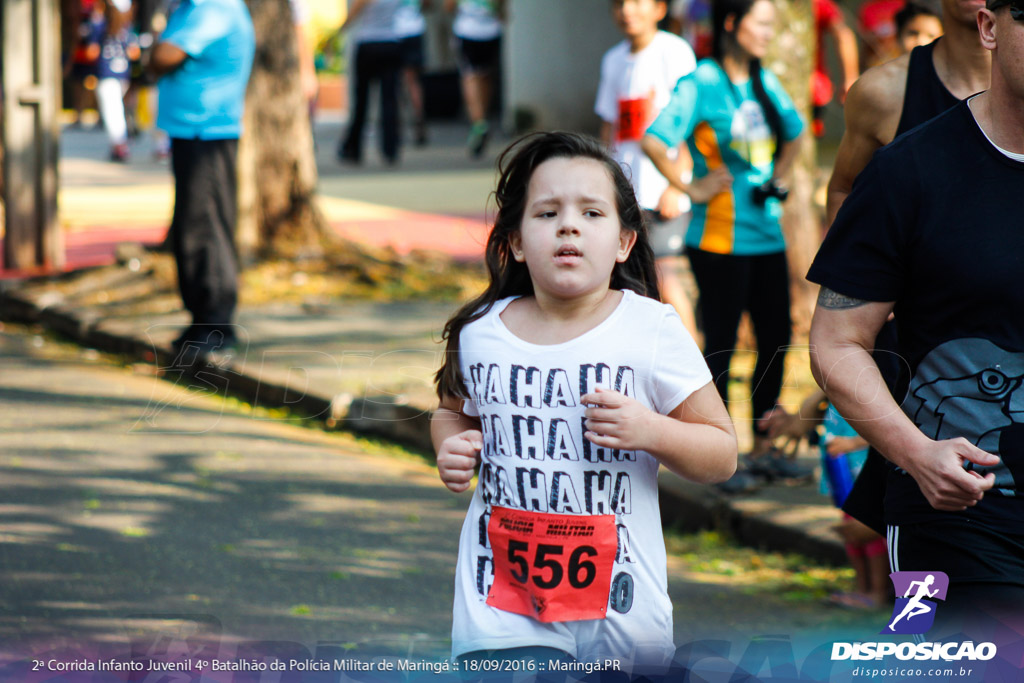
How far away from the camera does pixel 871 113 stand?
3.65m

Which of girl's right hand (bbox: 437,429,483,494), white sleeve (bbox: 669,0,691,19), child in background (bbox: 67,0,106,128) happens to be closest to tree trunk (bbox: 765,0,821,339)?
girl's right hand (bbox: 437,429,483,494)

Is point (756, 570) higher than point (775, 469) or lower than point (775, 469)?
lower

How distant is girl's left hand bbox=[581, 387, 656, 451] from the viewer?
2646 mm

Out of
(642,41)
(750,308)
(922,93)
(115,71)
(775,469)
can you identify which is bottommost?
(115,71)

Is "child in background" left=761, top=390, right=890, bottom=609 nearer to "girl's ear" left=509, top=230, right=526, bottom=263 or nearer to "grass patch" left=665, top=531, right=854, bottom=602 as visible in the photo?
"grass patch" left=665, top=531, right=854, bottom=602

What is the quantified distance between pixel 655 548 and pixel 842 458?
178 centimetres

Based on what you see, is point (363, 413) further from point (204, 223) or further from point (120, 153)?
point (120, 153)

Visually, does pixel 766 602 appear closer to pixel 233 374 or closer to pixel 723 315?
pixel 723 315

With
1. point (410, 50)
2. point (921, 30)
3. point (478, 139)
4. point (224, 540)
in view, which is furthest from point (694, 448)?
point (478, 139)

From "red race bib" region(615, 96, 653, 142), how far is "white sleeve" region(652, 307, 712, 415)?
4385mm

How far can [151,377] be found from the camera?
26.2 ft

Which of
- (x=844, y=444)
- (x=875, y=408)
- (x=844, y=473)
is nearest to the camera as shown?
(x=875, y=408)

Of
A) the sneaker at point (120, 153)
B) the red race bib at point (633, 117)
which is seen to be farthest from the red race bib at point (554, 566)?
the sneaker at point (120, 153)

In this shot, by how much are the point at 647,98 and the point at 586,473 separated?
180 inches
